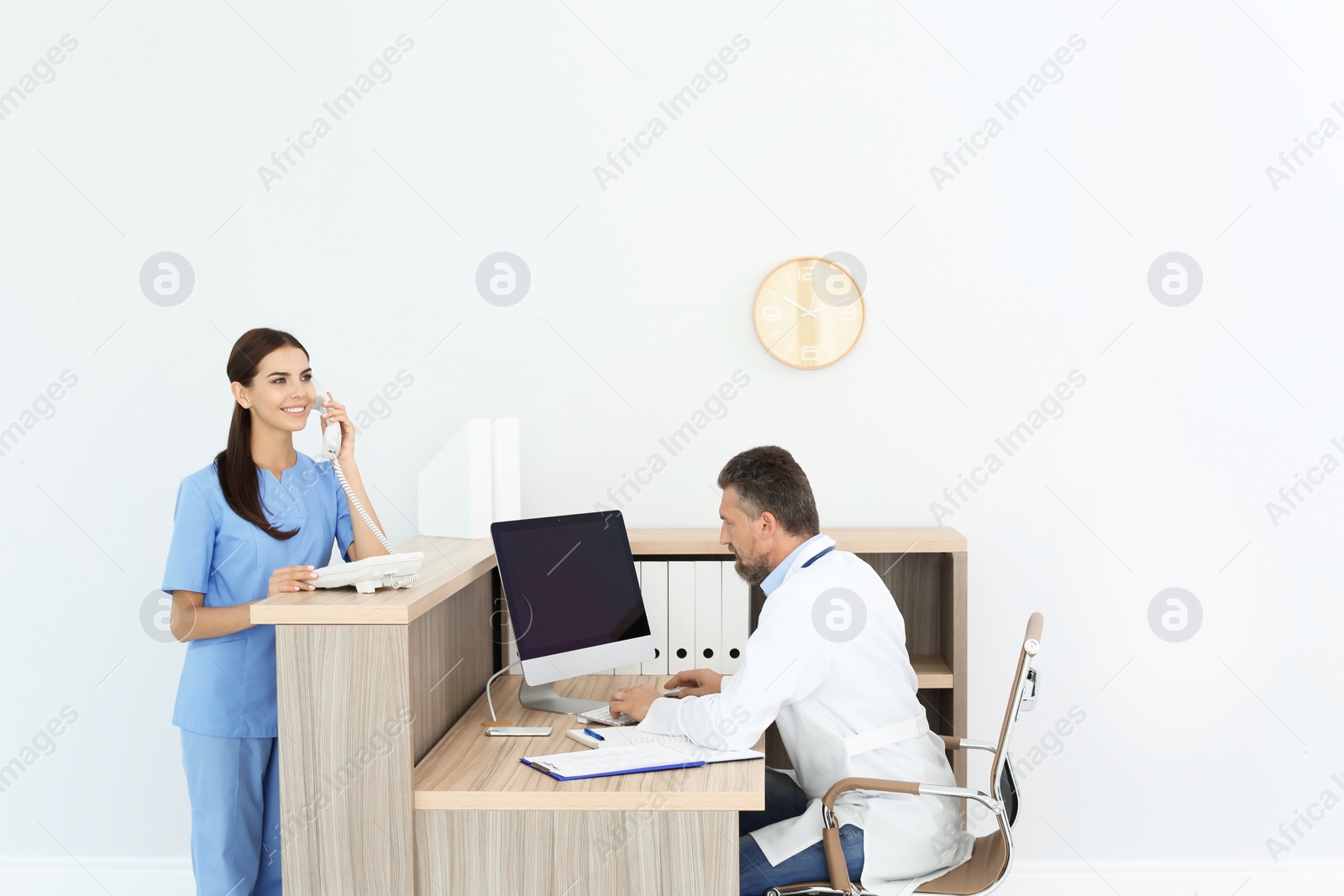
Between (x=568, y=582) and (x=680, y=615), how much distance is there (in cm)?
58

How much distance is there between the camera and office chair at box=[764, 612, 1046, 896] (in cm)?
192

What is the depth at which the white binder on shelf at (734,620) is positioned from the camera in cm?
278

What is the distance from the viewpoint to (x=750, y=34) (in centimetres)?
295

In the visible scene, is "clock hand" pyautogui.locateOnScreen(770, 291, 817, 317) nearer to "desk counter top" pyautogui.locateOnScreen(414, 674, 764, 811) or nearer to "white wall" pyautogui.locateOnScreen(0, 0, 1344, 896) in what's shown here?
"white wall" pyautogui.locateOnScreen(0, 0, 1344, 896)

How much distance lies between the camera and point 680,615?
9.15 feet

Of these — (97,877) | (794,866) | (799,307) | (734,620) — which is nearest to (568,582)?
(734,620)

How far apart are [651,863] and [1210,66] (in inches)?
107

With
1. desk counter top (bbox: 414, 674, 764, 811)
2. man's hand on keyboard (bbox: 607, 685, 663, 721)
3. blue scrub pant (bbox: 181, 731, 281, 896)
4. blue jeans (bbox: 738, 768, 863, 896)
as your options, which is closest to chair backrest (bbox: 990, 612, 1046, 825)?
blue jeans (bbox: 738, 768, 863, 896)

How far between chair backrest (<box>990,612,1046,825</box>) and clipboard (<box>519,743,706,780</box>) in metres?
0.60

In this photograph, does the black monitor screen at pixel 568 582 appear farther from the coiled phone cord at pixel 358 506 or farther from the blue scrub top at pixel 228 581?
the blue scrub top at pixel 228 581

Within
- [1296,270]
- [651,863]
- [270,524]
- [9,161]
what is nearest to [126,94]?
[9,161]

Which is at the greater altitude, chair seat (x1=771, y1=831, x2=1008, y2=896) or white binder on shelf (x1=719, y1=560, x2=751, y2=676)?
white binder on shelf (x1=719, y1=560, x2=751, y2=676)

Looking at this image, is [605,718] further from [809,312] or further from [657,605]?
[809,312]

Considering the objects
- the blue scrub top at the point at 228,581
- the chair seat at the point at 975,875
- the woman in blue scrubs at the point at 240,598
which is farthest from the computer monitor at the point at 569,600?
the chair seat at the point at 975,875
